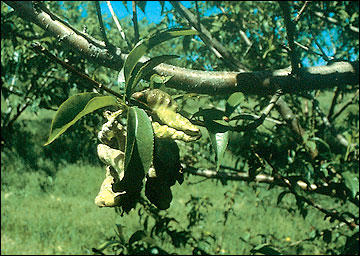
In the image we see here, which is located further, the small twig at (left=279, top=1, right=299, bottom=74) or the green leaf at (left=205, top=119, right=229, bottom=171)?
the small twig at (left=279, top=1, right=299, bottom=74)

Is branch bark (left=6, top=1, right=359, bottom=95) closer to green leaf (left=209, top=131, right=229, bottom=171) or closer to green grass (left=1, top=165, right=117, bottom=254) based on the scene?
green leaf (left=209, top=131, right=229, bottom=171)

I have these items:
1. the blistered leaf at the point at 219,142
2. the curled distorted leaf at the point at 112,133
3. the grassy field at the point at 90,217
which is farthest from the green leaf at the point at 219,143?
the grassy field at the point at 90,217

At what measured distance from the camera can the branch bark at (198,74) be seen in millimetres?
862

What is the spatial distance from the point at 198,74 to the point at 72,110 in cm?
39

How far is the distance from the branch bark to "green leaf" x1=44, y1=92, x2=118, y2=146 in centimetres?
32

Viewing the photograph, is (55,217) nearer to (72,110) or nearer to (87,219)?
(87,219)

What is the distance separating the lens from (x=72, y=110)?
0.54m

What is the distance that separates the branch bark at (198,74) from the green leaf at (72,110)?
1.04ft

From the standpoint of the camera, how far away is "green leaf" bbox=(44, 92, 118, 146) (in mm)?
528

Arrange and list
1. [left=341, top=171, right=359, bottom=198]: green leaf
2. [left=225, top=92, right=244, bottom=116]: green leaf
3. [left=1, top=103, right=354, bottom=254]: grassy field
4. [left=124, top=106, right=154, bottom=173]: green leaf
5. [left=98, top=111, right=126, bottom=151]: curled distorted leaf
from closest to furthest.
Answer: [left=124, top=106, right=154, bottom=173]: green leaf → [left=98, top=111, right=126, bottom=151]: curled distorted leaf → [left=225, top=92, right=244, bottom=116]: green leaf → [left=341, top=171, right=359, bottom=198]: green leaf → [left=1, top=103, right=354, bottom=254]: grassy field

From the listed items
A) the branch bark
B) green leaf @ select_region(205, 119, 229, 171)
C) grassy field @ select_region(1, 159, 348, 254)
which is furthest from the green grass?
green leaf @ select_region(205, 119, 229, 171)

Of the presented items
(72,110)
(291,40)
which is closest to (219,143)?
(72,110)

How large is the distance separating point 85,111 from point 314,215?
5.22 meters

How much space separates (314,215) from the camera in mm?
5258
